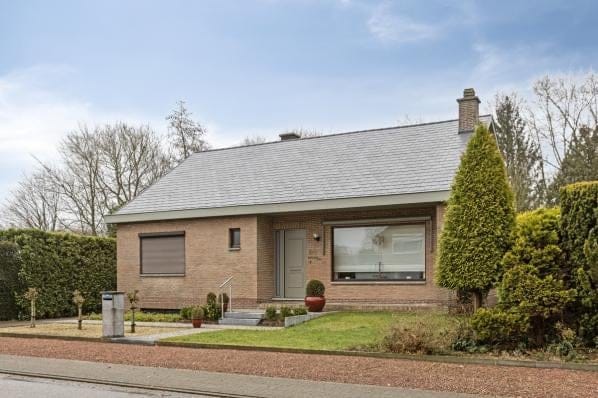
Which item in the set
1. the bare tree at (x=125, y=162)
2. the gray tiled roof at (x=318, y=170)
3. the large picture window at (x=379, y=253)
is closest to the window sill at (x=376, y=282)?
the large picture window at (x=379, y=253)

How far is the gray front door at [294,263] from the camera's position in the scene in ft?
61.9

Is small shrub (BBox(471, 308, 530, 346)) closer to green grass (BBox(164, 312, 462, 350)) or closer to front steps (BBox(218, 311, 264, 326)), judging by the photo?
green grass (BBox(164, 312, 462, 350))

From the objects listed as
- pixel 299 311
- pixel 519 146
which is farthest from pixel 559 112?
pixel 299 311

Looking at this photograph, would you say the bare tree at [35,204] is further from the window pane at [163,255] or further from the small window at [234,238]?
the small window at [234,238]

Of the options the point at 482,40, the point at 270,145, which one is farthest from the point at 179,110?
the point at 482,40

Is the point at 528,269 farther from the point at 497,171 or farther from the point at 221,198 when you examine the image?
the point at 221,198

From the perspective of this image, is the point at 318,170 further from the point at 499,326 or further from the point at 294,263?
the point at 499,326

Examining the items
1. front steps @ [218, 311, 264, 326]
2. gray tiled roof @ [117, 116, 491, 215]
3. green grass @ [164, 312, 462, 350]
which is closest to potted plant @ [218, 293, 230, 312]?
front steps @ [218, 311, 264, 326]

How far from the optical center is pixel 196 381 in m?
8.63

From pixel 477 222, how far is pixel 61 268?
14461 millimetres

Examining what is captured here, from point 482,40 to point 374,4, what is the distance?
3.20 meters

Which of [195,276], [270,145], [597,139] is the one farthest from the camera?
[597,139]

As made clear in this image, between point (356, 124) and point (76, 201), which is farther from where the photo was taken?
point (356, 124)

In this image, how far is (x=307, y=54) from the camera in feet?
50.3
